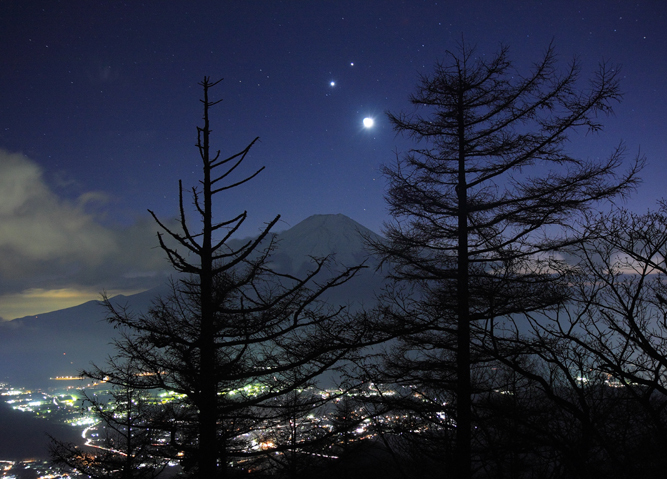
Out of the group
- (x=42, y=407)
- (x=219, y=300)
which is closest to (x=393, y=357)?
(x=219, y=300)

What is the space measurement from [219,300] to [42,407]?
7810cm

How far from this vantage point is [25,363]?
533ft

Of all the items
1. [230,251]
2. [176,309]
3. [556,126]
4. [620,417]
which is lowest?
[620,417]

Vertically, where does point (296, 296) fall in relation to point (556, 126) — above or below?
below

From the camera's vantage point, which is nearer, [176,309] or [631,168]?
[176,309]

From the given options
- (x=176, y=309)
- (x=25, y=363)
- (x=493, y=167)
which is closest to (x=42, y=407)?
(x=176, y=309)

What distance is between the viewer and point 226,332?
4746mm

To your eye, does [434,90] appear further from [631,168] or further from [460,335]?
[460,335]

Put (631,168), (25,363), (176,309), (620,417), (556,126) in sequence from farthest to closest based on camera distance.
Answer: (25,363) < (556,126) < (631,168) < (176,309) < (620,417)

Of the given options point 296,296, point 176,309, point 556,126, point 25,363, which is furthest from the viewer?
point 25,363

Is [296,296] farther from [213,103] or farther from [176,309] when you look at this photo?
[213,103]

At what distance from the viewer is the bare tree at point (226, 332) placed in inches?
167

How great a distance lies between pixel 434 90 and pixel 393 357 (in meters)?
6.77

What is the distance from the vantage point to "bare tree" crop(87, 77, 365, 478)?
4250mm
